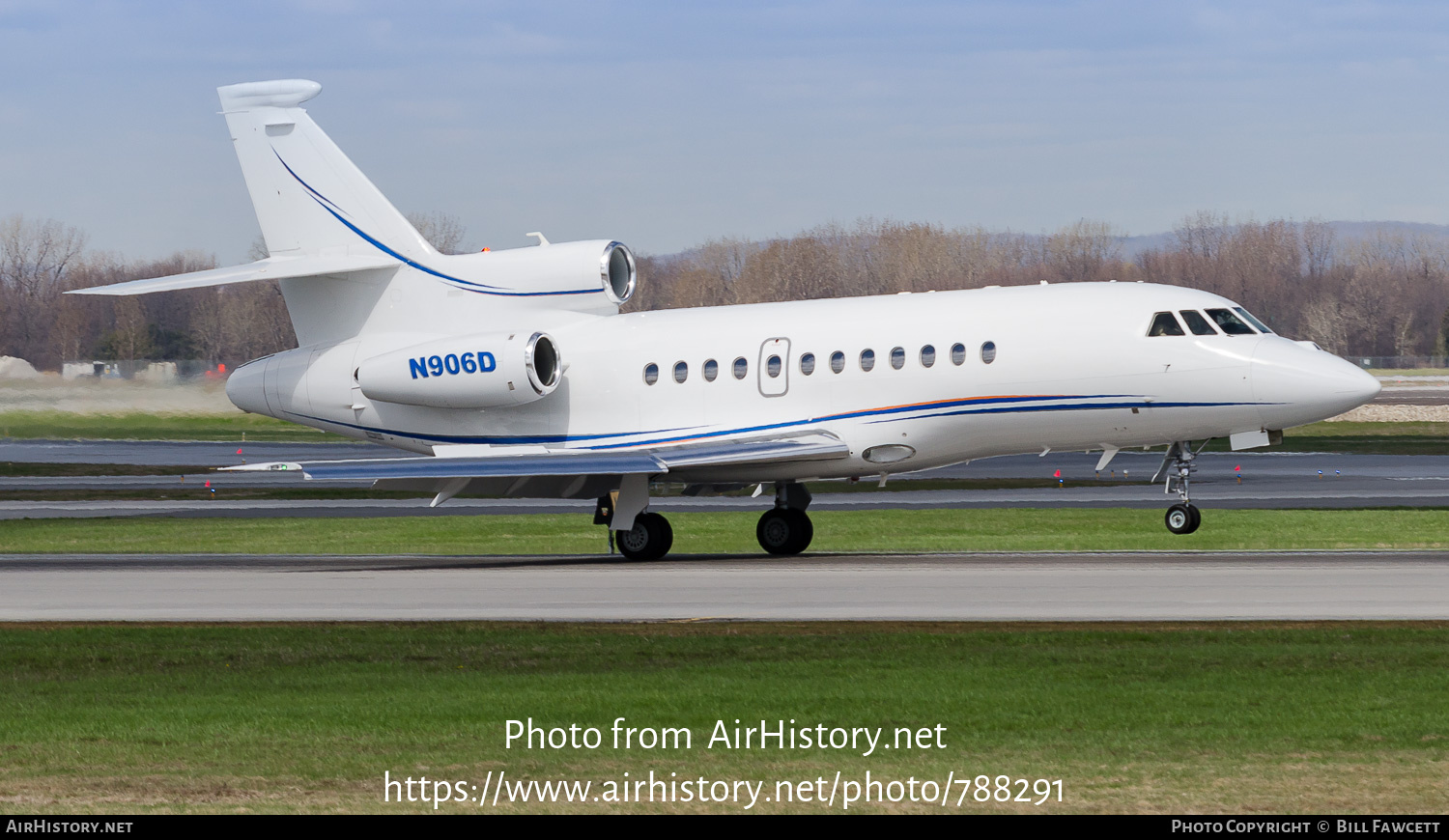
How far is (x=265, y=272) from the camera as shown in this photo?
31.2 m

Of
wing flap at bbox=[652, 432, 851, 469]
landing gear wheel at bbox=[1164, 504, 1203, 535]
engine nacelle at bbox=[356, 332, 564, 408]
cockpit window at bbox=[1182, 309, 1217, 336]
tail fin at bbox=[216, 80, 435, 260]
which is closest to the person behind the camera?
cockpit window at bbox=[1182, 309, 1217, 336]

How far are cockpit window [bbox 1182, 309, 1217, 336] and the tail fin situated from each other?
13663 mm

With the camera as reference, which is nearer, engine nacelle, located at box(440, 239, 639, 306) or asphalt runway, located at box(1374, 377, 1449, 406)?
engine nacelle, located at box(440, 239, 639, 306)

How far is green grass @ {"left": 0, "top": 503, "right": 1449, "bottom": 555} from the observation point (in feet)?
99.5

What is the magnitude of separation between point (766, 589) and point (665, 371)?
8.06 m

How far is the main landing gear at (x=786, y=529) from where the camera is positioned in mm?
29469

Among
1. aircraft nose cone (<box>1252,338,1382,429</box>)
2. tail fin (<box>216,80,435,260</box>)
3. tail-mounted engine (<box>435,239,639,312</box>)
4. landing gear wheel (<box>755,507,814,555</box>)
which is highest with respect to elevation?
tail fin (<box>216,80,435,260</box>)

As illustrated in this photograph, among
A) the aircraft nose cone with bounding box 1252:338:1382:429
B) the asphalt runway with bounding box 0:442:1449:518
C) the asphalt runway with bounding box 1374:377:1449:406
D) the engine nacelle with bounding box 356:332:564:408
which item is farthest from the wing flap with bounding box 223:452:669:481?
the asphalt runway with bounding box 1374:377:1449:406

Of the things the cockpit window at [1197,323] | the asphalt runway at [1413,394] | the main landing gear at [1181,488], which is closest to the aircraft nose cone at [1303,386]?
the cockpit window at [1197,323]

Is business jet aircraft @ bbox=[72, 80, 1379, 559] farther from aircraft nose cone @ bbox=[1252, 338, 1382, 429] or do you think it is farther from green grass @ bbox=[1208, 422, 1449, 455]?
green grass @ bbox=[1208, 422, 1449, 455]

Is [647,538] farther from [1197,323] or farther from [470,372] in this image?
[1197,323]

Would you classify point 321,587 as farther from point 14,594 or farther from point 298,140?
point 298,140

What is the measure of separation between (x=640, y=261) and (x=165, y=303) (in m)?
46.1

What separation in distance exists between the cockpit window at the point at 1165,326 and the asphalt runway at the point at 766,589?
3.43m
